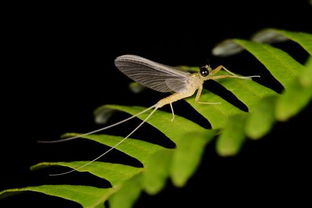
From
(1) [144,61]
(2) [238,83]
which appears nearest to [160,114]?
(1) [144,61]

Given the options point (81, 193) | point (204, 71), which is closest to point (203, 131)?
point (81, 193)

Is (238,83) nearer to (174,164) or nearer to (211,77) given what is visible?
(211,77)

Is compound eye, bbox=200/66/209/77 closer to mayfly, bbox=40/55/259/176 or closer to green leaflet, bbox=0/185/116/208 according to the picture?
mayfly, bbox=40/55/259/176

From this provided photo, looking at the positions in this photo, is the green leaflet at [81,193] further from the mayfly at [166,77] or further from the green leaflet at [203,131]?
the mayfly at [166,77]

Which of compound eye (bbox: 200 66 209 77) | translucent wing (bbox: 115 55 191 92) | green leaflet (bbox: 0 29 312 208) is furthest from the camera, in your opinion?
compound eye (bbox: 200 66 209 77)

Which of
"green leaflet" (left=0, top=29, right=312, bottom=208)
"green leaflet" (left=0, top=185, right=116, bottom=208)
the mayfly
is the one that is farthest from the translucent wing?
"green leaflet" (left=0, top=185, right=116, bottom=208)

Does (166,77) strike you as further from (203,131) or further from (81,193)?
(203,131)
